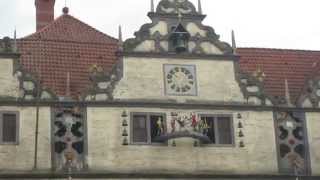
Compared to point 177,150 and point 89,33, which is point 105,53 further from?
point 177,150

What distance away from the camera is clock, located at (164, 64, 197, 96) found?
77.5 feet

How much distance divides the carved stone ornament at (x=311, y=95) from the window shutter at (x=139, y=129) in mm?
4564

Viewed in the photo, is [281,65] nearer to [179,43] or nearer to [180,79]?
[179,43]

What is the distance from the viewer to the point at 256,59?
2767 centimetres

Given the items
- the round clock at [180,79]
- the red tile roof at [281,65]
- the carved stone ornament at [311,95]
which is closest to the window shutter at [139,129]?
the round clock at [180,79]

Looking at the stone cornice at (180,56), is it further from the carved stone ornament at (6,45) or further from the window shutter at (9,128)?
the window shutter at (9,128)

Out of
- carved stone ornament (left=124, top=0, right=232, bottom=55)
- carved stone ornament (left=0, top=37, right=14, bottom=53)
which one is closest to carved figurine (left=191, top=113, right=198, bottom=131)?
carved stone ornament (left=124, top=0, right=232, bottom=55)

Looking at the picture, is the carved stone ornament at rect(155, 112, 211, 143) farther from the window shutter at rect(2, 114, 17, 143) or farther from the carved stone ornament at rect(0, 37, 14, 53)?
the carved stone ornament at rect(0, 37, 14, 53)

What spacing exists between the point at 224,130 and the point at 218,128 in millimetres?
178

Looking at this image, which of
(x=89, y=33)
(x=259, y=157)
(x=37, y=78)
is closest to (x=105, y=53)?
(x=89, y=33)

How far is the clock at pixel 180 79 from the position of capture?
2361 cm

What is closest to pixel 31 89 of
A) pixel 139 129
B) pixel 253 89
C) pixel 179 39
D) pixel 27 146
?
pixel 27 146

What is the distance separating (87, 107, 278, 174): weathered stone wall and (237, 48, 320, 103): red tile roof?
2.27 metres

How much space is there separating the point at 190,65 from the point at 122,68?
1956mm
